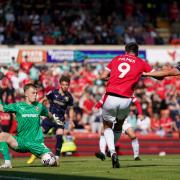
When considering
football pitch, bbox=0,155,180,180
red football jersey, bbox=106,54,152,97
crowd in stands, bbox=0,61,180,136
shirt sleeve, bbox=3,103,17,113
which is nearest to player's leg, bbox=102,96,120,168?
red football jersey, bbox=106,54,152,97

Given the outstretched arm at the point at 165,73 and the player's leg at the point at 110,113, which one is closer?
the outstretched arm at the point at 165,73

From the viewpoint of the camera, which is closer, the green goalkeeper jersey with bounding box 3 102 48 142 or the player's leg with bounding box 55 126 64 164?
the green goalkeeper jersey with bounding box 3 102 48 142

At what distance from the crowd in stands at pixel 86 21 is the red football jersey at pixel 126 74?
1747 centimetres

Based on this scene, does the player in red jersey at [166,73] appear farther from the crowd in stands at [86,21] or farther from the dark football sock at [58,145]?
the crowd in stands at [86,21]

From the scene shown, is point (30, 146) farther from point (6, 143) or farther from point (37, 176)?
point (37, 176)

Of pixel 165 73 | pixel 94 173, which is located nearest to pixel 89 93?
pixel 165 73

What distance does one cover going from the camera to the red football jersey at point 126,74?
15.3 meters

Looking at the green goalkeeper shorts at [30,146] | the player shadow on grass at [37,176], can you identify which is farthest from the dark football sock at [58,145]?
the player shadow on grass at [37,176]

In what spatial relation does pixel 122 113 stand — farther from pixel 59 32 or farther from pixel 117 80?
pixel 59 32

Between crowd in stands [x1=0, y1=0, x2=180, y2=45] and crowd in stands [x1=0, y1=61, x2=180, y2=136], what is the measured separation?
2386 mm

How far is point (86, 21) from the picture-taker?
3609 centimetres

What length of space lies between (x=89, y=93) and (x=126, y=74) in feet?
47.0

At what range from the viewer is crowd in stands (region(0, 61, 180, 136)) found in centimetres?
2794

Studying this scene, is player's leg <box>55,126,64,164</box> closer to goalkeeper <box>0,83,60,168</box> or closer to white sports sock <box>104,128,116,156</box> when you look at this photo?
goalkeeper <box>0,83,60,168</box>
